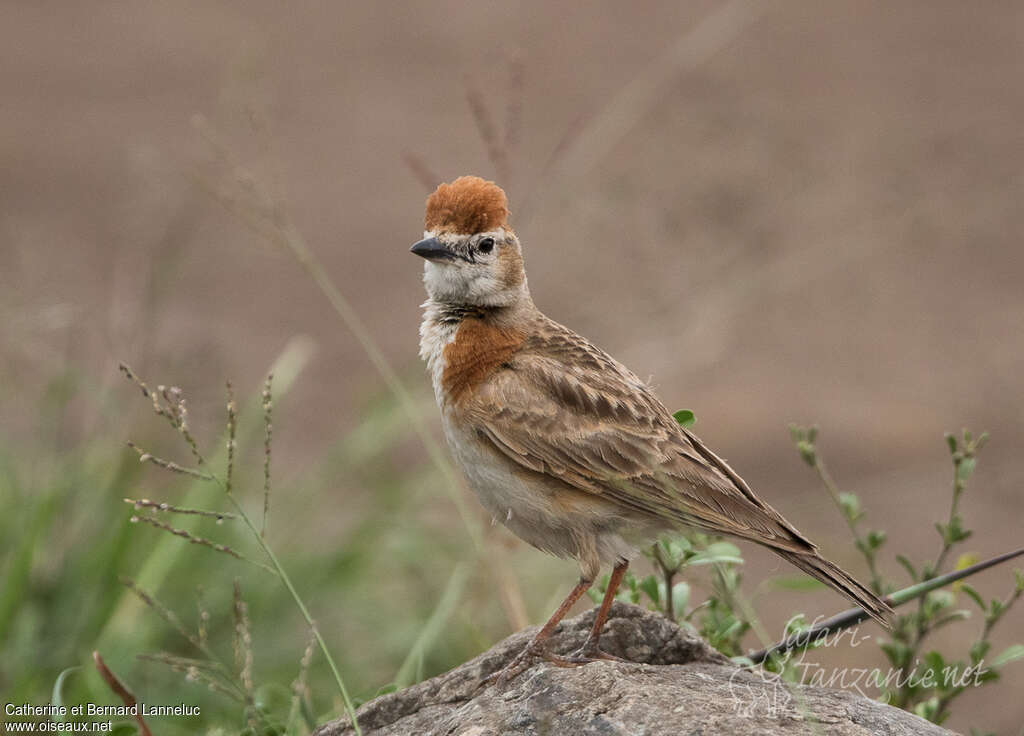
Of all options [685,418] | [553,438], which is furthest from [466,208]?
[685,418]

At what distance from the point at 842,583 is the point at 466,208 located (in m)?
1.67

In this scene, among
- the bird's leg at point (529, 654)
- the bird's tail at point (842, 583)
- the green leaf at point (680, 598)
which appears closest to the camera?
the bird's tail at point (842, 583)

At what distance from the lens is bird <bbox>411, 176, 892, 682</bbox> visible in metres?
4.04

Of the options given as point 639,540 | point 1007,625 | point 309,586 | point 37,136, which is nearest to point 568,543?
point 639,540

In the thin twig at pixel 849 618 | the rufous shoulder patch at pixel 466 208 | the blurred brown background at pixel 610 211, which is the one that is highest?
the blurred brown background at pixel 610 211

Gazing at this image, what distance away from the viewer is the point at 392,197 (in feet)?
35.6

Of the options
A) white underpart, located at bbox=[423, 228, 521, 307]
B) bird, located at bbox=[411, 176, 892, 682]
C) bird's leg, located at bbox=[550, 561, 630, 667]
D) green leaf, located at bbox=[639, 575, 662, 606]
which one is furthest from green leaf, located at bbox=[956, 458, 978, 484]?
white underpart, located at bbox=[423, 228, 521, 307]

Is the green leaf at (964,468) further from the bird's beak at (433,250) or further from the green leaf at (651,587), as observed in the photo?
the bird's beak at (433,250)

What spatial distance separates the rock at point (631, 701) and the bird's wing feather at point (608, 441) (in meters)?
0.36

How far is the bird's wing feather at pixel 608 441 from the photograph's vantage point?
4047 millimetres

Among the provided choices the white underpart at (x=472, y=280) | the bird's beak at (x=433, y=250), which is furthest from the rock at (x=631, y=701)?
the bird's beak at (x=433, y=250)

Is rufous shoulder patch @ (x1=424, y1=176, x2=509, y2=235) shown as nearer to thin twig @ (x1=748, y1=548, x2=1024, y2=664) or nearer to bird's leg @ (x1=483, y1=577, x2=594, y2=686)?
bird's leg @ (x1=483, y1=577, x2=594, y2=686)

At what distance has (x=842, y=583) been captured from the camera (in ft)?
12.5

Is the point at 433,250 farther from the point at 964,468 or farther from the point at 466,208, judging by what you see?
the point at 964,468
